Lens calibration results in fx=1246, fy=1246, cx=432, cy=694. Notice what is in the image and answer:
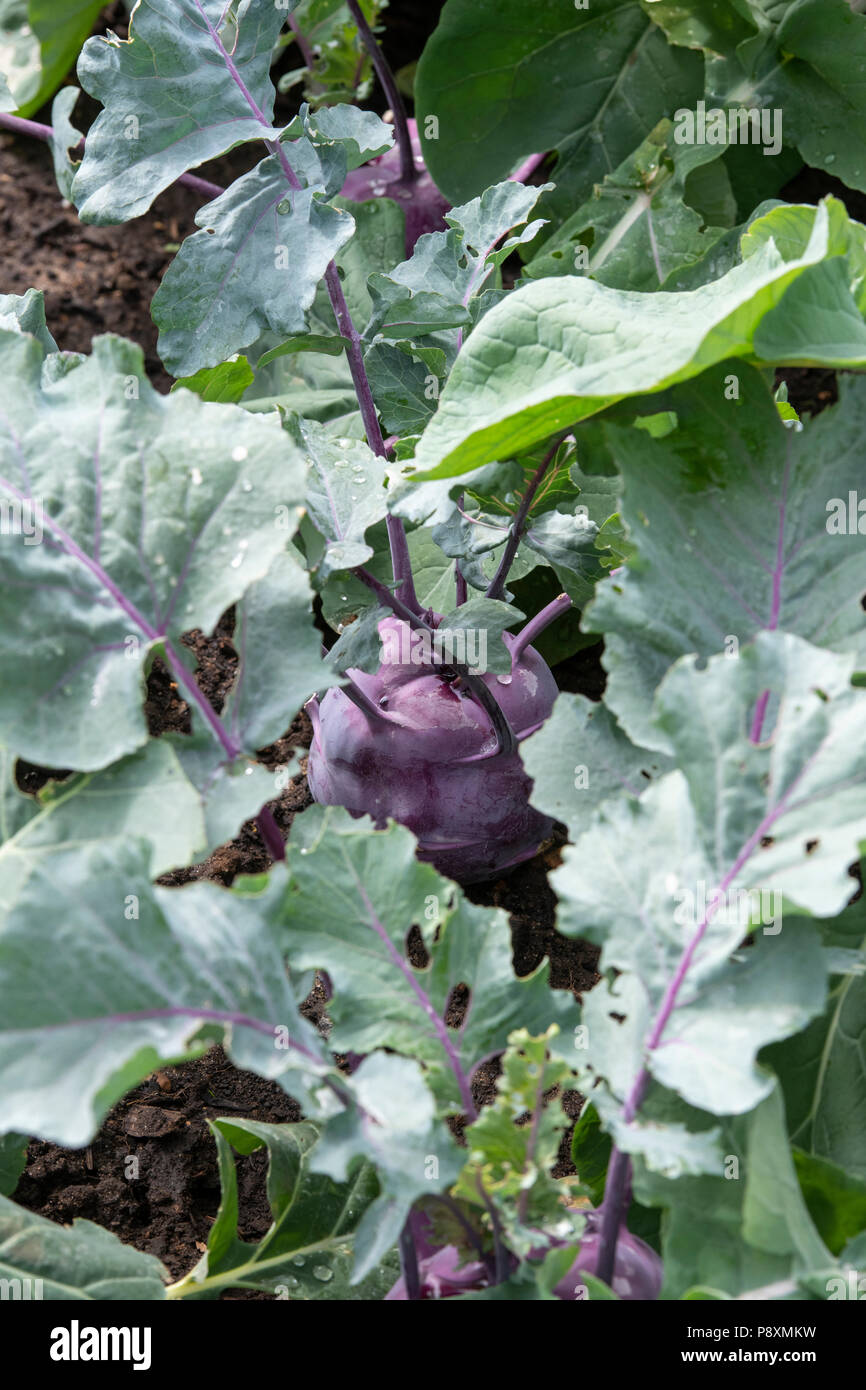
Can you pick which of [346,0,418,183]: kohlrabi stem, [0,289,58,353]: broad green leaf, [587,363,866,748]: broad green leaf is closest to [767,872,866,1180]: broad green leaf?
[587,363,866,748]: broad green leaf

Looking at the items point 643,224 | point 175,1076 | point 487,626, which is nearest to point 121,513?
point 487,626

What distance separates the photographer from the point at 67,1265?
894 millimetres

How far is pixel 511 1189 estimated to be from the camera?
77 cm

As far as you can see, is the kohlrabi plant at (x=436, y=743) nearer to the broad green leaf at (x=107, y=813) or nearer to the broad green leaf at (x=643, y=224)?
the broad green leaf at (x=107, y=813)

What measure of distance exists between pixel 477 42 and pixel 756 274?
3.47 feet

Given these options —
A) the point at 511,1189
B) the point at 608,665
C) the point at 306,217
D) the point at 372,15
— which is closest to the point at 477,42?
the point at 372,15

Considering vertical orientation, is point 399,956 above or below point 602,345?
below

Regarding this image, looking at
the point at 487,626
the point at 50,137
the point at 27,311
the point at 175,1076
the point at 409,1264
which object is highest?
the point at 50,137

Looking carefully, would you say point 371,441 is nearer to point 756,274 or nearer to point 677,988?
point 756,274

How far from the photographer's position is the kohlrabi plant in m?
0.75

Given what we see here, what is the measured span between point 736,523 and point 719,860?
0.95 ft

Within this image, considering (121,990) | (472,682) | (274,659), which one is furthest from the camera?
(472,682)

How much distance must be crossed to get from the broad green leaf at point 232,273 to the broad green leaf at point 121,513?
0.30 m

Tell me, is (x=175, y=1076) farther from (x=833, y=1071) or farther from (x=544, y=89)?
(x=544, y=89)
